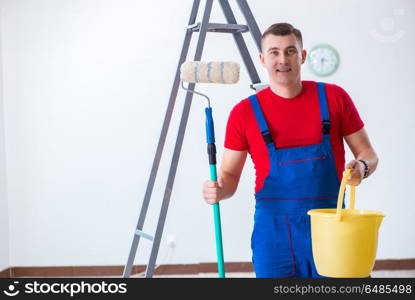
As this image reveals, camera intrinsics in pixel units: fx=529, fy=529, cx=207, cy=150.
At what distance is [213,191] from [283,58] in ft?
1.46

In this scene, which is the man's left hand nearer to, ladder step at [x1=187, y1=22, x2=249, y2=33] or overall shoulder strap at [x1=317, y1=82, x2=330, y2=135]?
overall shoulder strap at [x1=317, y1=82, x2=330, y2=135]

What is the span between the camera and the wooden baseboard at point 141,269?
3.84m

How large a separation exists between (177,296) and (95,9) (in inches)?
112

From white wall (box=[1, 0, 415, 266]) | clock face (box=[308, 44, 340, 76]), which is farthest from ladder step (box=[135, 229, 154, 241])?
clock face (box=[308, 44, 340, 76])

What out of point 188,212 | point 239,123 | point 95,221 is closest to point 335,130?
point 239,123

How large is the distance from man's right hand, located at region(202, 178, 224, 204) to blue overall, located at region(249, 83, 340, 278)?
13 centimetres

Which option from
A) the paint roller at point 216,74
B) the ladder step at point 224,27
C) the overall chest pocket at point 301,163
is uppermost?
the ladder step at point 224,27

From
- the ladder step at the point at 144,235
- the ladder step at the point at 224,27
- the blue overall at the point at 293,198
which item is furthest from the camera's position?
the ladder step at the point at 144,235

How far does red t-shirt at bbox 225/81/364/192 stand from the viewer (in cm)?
157

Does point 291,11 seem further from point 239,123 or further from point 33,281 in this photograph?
point 33,281

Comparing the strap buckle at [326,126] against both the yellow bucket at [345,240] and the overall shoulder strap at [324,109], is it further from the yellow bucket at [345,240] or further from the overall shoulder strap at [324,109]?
the yellow bucket at [345,240]

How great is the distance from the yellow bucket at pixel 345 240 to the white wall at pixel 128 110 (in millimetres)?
2450

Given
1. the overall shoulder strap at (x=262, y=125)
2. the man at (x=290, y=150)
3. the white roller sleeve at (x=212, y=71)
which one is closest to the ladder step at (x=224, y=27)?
the white roller sleeve at (x=212, y=71)

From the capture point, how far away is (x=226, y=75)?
177 cm
